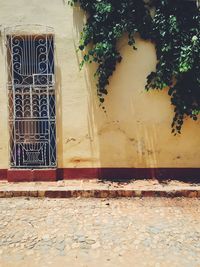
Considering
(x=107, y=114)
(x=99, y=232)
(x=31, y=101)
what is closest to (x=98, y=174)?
Answer: (x=107, y=114)

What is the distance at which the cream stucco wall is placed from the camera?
19.4 ft

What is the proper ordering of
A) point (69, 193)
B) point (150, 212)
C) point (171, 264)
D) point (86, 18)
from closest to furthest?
point (171, 264)
point (150, 212)
point (69, 193)
point (86, 18)

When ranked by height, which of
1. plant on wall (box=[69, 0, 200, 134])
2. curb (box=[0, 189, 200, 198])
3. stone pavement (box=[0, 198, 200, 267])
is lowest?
stone pavement (box=[0, 198, 200, 267])

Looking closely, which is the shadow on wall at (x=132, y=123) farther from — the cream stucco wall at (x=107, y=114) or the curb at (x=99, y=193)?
the curb at (x=99, y=193)

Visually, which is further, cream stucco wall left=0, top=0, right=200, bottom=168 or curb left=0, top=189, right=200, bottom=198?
cream stucco wall left=0, top=0, right=200, bottom=168

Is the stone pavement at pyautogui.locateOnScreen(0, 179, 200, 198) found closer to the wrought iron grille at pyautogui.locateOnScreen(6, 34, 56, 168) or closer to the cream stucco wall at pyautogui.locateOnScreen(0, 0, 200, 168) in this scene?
the cream stucco wall at pyautogui.locateOnScreen(0, 0, 200, 168)

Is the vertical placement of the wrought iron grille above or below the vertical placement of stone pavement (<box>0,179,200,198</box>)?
above

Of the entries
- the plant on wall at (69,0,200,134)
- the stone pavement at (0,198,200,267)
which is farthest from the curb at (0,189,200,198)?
the plant on wall at (69,0,200,134)

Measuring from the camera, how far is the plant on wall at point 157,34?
5617 millimetres

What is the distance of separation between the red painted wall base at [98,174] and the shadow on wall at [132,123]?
19 mm

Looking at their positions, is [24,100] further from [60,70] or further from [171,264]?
[171,264]

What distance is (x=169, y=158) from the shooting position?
19.7ft

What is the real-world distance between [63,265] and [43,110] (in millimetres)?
3412

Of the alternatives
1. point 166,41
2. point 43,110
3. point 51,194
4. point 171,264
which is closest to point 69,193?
point 51,194
